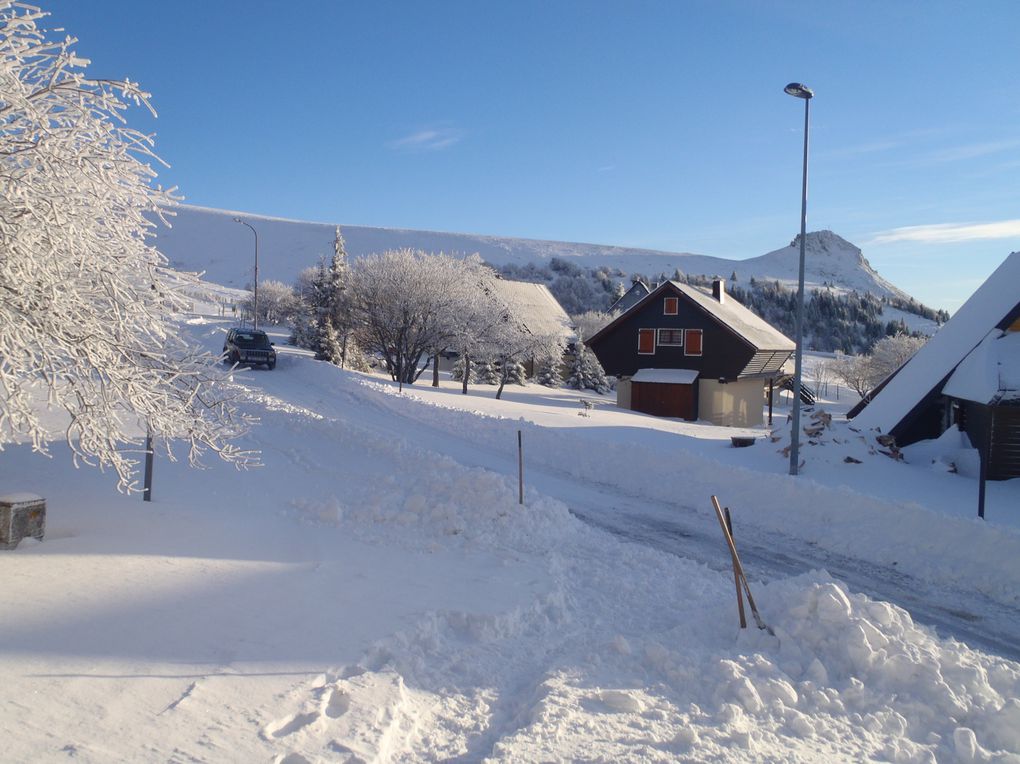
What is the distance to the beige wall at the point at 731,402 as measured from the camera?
1540 inches

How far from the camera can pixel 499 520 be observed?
955 centimetres

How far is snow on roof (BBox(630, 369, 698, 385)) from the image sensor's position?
38.8 meters

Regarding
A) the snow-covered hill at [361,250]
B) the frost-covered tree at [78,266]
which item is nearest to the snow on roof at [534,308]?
the frost-covered tree at [78,266]

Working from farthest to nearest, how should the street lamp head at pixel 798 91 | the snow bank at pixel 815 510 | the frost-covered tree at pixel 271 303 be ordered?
1. the frost-covered tree at pixel 271 303
2. the street lamp head at pixel 798 91
3. the snow bank at pixel 815 510

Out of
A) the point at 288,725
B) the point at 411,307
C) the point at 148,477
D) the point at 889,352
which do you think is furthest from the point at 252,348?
the point at 889,352

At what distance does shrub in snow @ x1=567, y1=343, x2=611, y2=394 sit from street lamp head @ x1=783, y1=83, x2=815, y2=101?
4060cm

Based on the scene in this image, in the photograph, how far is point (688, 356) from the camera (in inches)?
1559

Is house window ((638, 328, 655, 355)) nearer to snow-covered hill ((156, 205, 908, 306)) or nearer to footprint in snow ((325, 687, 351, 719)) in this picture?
footprint in snow ((325, 687, 351, 719))

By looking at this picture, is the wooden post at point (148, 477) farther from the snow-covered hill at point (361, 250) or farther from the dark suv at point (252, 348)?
the snow-covered hill at point (361, 250)

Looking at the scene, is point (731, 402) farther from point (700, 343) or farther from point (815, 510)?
point (815, 510)

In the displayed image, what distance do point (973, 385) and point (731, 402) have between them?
77.2 ft

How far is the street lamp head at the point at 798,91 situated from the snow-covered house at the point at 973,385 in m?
7.47

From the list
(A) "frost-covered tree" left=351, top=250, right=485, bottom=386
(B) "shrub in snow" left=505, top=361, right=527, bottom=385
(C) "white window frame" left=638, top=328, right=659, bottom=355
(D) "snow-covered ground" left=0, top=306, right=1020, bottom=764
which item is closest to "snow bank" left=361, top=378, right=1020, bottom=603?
(D) "snow-covered ground" left=0, top=306, right=1020, bottom=764

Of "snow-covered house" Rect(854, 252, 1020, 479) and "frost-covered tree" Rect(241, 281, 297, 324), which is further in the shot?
"frost-covered tree" Rect(241, 281, 297, 324)
